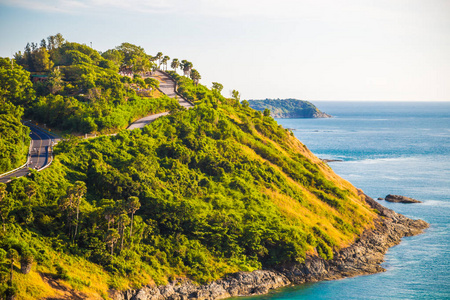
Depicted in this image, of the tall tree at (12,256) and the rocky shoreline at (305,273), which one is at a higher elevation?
the tall tree at (12,256)

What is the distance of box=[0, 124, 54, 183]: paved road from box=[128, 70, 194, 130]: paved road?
18098 mm

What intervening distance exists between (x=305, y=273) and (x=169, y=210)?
82.9 feet

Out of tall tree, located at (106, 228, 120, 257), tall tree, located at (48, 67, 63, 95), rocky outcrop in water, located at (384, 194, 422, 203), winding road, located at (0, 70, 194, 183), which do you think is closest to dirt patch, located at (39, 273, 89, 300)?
tall tree, located at (106, 228, 120, 257)

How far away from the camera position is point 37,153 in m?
81.2

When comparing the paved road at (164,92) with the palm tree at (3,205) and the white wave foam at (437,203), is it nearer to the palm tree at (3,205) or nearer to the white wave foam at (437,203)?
the palm tree at (3,205)

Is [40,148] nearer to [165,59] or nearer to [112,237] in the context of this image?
[112,237]

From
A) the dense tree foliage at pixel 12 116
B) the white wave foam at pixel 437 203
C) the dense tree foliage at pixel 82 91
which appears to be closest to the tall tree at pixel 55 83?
the dense tree foliage at pixel 82 91

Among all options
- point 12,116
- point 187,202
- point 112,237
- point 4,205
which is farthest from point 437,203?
point 4,205

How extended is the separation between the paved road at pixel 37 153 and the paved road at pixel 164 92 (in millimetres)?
18098

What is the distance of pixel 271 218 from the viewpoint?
280 ft

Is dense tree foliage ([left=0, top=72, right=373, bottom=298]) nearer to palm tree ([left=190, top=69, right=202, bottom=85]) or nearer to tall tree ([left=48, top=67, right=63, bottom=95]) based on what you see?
tall tree ([left=48, top=67, right=63, bottom=95])

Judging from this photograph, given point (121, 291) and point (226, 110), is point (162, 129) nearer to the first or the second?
point (226, 110)

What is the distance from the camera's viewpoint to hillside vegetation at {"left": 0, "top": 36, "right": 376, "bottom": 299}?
62.3 metres

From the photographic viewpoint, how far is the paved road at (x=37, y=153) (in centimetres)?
7150
